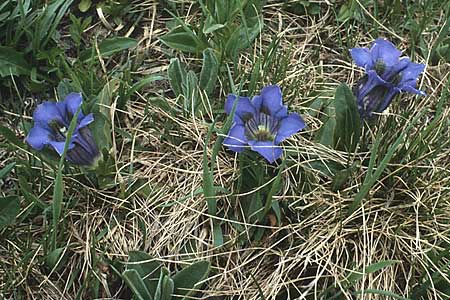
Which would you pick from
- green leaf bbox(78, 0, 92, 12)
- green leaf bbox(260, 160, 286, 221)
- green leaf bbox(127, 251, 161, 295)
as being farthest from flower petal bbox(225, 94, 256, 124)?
green leaf bbox(78, 0, 92, 12)

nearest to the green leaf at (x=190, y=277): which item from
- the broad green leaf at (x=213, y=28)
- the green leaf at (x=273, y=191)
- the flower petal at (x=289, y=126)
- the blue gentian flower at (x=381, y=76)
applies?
the green leaf at (x=273, y=191)

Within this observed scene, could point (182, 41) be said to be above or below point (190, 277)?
above

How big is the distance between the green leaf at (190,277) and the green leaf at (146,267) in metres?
0.05

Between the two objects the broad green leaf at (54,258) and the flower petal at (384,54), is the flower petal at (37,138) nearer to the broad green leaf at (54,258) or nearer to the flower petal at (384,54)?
the broad green leaf at (54,258)

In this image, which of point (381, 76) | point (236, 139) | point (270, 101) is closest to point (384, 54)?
point (381, 76)

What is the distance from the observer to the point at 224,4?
2.04 meters

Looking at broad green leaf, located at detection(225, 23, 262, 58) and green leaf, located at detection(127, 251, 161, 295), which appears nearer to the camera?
green leaf, located at detection(127, 251, 161, 295)

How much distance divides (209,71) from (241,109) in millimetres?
225

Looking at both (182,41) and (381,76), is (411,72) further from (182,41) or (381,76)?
(182,41)

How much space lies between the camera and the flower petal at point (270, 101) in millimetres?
1764

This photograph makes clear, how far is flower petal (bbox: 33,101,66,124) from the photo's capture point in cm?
176

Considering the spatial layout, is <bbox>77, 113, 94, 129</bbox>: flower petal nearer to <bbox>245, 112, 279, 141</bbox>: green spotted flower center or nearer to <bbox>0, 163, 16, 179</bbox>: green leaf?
<bbox>0, 163, 16, 179</bbox>: green leaf

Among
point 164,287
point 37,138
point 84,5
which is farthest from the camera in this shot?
point 84,5

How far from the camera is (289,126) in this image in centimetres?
174
